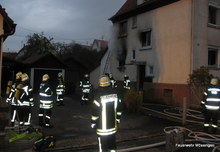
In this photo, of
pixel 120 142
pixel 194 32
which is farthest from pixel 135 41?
pixel 120 142

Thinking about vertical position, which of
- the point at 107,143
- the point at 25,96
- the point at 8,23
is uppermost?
the point at 8,23

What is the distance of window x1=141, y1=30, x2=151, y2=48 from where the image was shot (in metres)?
20.3

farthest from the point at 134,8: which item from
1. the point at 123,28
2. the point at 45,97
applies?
the point at 45,97

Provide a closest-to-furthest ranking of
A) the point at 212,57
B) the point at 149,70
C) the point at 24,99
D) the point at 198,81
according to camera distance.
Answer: the point at 24,99
the point at 198,81
the point at 212,57
the point at 149,70

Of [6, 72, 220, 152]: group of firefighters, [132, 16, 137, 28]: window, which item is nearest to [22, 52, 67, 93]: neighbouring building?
[132, 16, 137, 28]: window

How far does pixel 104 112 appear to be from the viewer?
5.37m

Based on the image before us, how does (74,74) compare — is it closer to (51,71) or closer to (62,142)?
(51,71)

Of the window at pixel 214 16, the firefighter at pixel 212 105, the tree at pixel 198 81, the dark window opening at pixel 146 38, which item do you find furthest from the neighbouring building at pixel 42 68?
the firefighter at pixel 212 105

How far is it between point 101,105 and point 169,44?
13.7 metres

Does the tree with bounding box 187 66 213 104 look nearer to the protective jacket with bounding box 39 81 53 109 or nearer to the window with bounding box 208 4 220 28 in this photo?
the window with bounding box 208 4 220 28

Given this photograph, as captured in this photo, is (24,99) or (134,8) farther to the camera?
(134,8)

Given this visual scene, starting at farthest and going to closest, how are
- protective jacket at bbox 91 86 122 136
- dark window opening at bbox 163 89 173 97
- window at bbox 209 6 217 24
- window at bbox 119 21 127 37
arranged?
window at bbox 119 21 127 37
window at bbox 209 6 217 24
dark window opening at bbox 163 89 173 97
protective jacket at bbox 91 86 122 136

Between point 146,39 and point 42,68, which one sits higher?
point 146,39

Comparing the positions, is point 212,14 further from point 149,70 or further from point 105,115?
point 105,115
